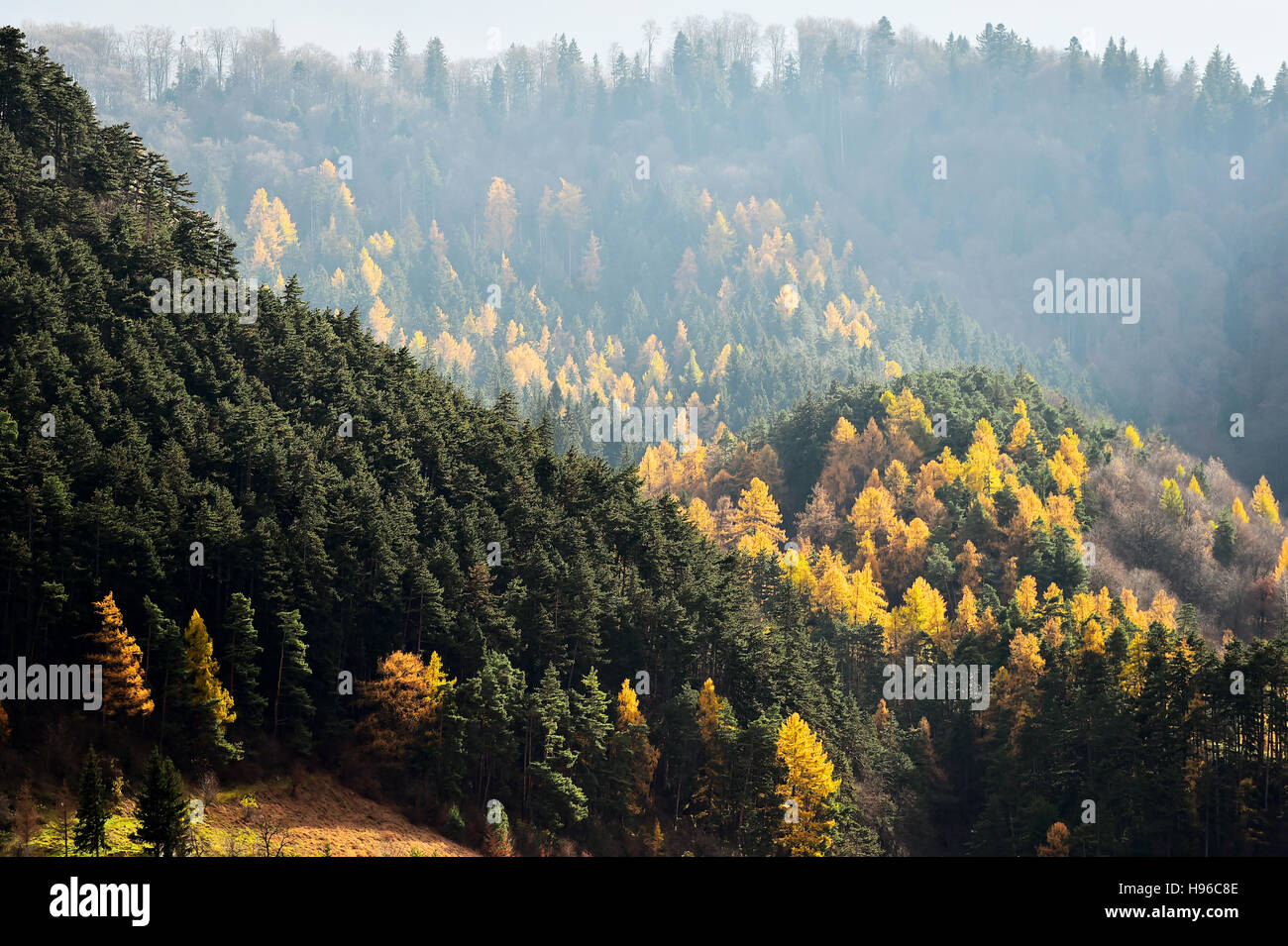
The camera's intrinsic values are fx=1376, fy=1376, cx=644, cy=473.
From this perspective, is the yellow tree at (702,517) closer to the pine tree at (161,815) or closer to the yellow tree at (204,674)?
the yellow tree at (204,674)

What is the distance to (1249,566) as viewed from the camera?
160500mm

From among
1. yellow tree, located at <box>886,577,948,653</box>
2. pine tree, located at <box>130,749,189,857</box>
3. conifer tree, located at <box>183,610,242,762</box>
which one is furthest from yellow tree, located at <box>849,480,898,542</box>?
pine tree, located at <box>130,749,189,857</box>

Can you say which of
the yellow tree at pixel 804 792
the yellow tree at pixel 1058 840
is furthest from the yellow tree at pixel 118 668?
the yellow tree at pixel 1058 840

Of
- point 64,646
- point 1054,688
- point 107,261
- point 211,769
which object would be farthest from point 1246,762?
point 107,261

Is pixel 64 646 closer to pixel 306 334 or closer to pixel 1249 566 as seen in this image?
pixel 306 334

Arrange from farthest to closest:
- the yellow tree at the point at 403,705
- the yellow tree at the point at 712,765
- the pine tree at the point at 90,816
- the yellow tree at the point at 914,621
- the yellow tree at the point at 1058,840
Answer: the yellow tree at the point at 914,621 < the yellow tree at the point at 1058,840 < the yellow tree at the point at 712,765 < the yellow tree at the point at 403,705 < the pine tree at the point at 90,816

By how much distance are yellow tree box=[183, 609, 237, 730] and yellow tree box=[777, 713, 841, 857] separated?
32.0 m

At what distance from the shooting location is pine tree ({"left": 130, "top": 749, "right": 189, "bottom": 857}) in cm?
5253

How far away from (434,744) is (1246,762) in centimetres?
5065

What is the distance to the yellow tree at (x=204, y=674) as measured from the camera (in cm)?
6425

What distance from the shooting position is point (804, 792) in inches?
3157

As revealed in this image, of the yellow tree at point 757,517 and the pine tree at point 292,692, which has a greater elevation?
the yellow tree at point 757,517

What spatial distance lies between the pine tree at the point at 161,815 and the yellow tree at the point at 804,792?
36.8 meters

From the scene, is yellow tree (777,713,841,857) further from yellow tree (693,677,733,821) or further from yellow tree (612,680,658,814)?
yellow tree (612,680,658,814)
